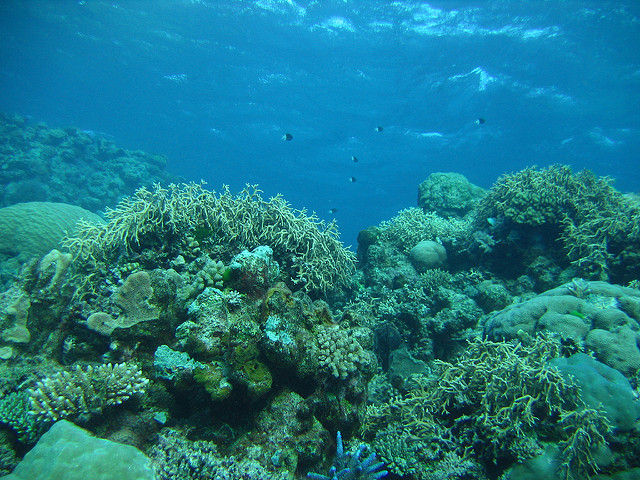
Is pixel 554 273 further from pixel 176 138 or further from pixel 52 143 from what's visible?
pixel 176 138

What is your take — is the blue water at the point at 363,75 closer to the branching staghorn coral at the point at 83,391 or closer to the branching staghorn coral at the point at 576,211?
the branching staghorn coral at the point at 576,211

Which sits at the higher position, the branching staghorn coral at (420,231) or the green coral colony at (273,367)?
the branching staghorn coral at (420,231)

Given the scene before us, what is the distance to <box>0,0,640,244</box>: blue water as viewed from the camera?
22656 millimetres

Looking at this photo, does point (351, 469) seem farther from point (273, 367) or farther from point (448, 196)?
point (448, 196)

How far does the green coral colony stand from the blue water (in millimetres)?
24317

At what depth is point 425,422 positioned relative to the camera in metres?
3.72

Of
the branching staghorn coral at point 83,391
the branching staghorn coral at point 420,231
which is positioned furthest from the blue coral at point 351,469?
the branching staghorn coral at point 420,231

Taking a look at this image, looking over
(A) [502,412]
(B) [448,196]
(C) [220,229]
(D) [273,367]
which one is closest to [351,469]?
(D) [273,367]

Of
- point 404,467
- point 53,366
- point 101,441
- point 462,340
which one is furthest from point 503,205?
point 53,366

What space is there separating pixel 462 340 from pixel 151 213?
20.8ft

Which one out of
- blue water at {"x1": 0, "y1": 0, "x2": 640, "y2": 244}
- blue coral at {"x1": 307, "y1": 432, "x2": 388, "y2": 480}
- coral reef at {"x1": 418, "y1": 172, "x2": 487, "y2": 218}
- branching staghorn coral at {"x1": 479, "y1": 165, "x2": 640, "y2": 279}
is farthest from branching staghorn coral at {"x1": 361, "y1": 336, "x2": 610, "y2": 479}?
blue water at {"x1": 0, "y1": 0, "x2": 640, "y2": 244}

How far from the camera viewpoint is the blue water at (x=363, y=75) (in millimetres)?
22656

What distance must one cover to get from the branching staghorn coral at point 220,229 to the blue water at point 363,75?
78.8 ft

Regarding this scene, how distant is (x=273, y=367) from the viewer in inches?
126
